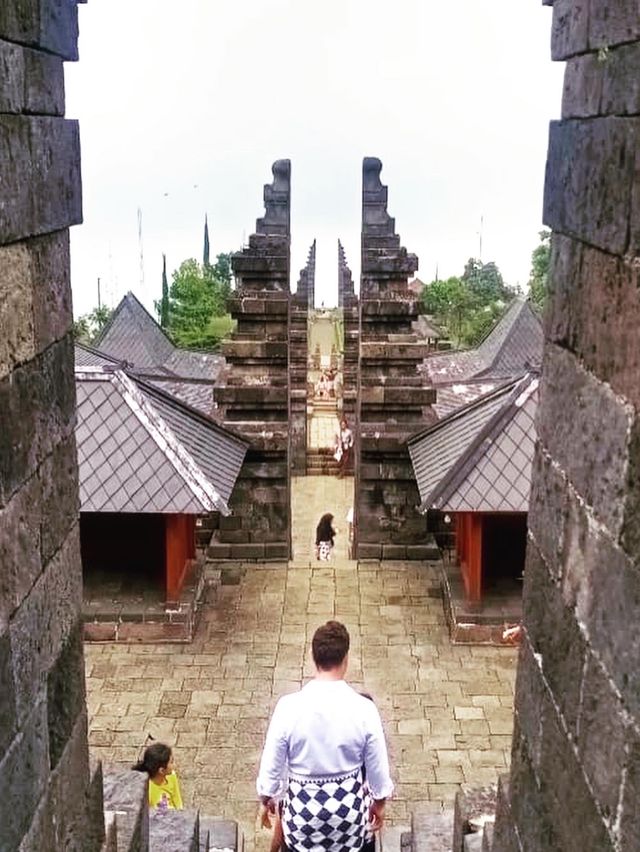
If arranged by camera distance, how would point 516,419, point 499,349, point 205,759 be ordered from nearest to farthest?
point 205,759 → point 516,419 → point 499,349

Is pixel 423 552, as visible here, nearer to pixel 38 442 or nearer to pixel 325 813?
pixel 325 813

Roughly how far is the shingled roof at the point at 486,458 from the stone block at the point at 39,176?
6231 millimetres

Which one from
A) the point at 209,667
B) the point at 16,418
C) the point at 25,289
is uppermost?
the point at 25,289

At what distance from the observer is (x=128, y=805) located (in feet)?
14.7

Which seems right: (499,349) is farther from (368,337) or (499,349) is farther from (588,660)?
(588,660)

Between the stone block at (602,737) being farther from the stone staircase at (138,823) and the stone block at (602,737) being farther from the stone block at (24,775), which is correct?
the stone staircase at (138,823)

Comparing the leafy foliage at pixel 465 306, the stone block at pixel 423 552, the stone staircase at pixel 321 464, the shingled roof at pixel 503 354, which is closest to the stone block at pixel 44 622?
the stone block at pixel 423 552

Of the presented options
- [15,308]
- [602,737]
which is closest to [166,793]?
[602,737]

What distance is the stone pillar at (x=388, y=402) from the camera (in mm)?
11664

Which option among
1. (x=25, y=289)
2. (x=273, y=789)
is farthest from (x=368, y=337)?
(x=25, y=289)

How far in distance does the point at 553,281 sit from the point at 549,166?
1.26ft

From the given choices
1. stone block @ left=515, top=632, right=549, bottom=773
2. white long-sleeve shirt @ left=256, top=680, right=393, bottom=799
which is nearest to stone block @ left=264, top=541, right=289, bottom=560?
white long-sleeve shirt @ left=256, top=680, right=393, bottom=799

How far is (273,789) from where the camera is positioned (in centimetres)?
392

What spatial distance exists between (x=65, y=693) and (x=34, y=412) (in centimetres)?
112
